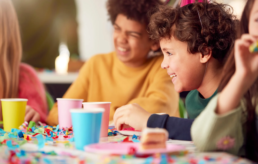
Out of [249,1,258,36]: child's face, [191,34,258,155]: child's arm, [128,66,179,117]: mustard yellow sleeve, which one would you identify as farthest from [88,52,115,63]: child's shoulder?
[191,34,258,155]: child's arm

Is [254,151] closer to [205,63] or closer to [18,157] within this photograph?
[205,63]

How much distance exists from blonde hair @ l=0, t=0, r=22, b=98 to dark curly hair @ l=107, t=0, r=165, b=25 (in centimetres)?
62

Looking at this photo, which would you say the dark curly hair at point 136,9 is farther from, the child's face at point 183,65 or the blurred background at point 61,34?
the blurred background at point 61,34

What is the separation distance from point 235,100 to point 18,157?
493 millimetres

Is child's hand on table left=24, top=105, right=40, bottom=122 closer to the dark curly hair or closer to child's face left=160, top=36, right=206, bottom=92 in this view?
child's face left=160, top=36, right=206, bottom=92

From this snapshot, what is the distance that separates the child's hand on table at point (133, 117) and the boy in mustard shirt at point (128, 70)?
582 mm

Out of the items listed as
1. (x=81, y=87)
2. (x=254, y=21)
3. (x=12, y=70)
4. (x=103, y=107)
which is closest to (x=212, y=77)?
(x=254, y=21)

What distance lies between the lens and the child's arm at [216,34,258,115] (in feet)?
2.11

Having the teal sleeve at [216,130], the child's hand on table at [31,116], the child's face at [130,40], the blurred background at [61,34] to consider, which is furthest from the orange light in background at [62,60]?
the teal sleeve at [216,130]

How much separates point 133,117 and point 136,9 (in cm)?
95

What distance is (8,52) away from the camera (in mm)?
1648

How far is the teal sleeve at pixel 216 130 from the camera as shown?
0.65m

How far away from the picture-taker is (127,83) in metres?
1.76

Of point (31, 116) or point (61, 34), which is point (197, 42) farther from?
point (61, 34)
